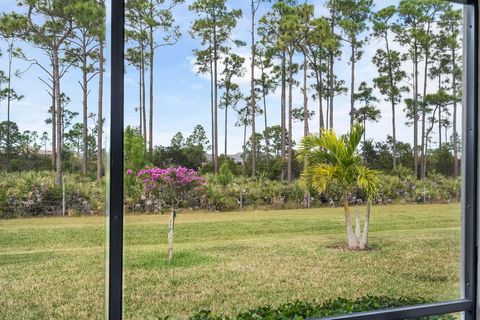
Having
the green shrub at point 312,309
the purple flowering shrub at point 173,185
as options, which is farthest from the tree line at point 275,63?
the green shrub at point 312,309

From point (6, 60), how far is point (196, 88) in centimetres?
89

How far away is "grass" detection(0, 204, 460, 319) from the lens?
2.12 metres

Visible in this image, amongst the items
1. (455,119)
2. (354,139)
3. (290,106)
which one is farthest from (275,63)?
(455,119)

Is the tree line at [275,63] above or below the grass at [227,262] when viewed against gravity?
above

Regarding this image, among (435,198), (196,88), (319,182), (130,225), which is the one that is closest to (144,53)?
(196,88)

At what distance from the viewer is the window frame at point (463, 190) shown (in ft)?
6.12

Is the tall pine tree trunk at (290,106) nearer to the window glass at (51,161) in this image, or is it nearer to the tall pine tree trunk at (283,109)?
the tall pine tree trunk at (283,109)

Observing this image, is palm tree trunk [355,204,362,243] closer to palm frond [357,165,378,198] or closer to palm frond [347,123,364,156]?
palm frond [357,165,378,198]

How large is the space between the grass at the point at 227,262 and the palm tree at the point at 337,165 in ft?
0.32

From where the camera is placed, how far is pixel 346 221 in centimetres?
267

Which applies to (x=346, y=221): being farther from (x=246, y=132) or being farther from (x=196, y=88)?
(x=196, y=88)

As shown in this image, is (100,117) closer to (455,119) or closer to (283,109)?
A: (283,109)

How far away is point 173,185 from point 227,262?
0.52 m

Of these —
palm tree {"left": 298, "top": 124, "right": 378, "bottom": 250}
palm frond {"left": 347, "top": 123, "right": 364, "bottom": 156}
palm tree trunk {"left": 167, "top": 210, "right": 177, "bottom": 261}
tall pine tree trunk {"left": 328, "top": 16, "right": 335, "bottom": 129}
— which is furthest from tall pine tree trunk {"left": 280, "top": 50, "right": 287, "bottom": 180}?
palm tree trunk {"left": 167, "top": 210, "right": 177, "bottom": 261}
